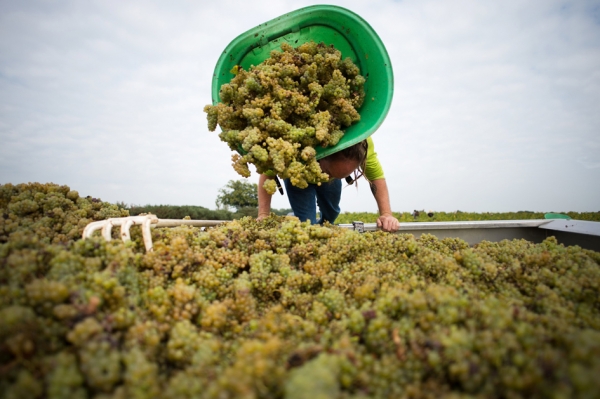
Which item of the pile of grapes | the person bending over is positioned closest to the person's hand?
the person bending over

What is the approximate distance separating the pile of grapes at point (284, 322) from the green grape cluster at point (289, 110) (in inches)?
23.4

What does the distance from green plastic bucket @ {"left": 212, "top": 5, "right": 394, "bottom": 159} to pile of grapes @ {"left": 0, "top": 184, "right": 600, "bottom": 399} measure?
46.7 inches

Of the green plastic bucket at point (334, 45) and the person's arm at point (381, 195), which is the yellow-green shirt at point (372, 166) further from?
the green plastic bucket at point (334, 45)

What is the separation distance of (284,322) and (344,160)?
2.13 metres

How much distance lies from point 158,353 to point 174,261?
50 cm

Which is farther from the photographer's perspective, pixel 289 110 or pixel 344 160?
pixel 344 160

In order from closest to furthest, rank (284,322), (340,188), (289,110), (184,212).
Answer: (284,322), (289,110), (340,188), (184,212)

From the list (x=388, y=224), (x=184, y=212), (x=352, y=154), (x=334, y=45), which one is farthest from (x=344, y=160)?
(x=184, y=212)

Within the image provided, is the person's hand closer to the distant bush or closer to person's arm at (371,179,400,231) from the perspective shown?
person's arm at (371,179,400,231)

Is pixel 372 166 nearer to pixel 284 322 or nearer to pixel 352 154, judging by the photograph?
pixel 352 154

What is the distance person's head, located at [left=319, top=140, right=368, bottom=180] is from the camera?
10.1ft

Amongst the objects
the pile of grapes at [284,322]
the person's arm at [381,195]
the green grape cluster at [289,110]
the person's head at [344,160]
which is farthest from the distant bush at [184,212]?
the pile of grapes at [284,322]

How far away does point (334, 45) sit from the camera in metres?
2.83

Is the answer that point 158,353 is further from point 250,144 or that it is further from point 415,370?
point 250,144
